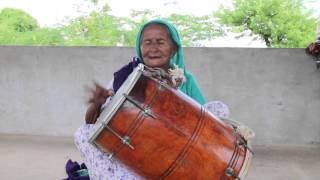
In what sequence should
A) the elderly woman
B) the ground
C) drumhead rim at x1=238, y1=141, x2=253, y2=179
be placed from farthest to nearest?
the ground → the elderly woman → drumhead rim at x1=238, y1=141, x2=253, y2=179

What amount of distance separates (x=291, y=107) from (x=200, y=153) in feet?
10.2

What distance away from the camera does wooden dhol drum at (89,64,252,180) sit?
61.2 inches

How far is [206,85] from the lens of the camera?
4598mm

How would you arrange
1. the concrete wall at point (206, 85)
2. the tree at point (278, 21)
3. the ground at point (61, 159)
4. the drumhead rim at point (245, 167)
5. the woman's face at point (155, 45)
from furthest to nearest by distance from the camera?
the tree at point (278, 21), the concrete wall at point (206, 85), the ground at point (61, 159), the woman's face at point (155, 45), the drumhead rim at point (245, 167)

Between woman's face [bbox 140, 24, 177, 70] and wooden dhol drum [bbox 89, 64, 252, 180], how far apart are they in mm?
324

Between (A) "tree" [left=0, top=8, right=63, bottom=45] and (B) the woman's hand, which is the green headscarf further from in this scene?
(A) "tree" [left=0, top=8, right=63, bottom=45]

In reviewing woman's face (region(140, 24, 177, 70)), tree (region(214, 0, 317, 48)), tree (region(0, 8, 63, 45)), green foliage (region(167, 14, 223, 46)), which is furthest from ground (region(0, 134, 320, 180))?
tree (region(0, 8, 63, 45))

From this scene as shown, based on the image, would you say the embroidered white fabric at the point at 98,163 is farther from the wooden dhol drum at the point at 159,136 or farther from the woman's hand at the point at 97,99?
the wooden dhol drum at the point at 159,136

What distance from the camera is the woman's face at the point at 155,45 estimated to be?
6.42 feet

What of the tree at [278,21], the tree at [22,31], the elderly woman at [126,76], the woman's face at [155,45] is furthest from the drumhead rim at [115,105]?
the tree at [22,31]

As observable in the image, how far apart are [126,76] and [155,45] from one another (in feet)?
0.59

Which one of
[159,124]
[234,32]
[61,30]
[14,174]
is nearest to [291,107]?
[14,174]

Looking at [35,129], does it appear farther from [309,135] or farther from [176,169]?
[176,169]

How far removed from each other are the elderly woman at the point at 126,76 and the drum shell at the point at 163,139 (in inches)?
7.5
